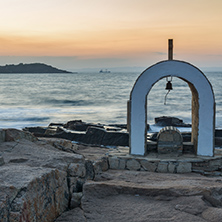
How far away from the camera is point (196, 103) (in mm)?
8625

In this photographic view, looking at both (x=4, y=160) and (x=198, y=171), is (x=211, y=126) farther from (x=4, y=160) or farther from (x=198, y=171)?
(x=4, y=160)

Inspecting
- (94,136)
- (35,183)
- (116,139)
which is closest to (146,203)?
(35,183)

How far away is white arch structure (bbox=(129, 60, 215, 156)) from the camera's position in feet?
27.3

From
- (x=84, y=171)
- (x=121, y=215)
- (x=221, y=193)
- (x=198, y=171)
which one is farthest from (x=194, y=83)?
(x=121, y=215)

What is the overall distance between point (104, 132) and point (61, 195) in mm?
7535

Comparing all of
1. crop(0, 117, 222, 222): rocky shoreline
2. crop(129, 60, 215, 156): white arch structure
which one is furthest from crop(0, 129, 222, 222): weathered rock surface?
crop(129, 60, 215, 156): white arch structure

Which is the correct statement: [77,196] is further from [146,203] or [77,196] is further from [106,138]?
[106,138]

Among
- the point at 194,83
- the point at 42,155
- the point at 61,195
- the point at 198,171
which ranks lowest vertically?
the point at 198,171

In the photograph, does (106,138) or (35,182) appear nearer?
(35,182)

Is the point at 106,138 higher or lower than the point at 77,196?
lower

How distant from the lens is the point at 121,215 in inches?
168

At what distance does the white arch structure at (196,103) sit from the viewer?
8.34 meters

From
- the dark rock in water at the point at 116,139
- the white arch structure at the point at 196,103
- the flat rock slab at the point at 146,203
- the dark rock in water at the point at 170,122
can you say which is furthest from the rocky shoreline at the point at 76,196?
the dark rock in water at the point at 170,122

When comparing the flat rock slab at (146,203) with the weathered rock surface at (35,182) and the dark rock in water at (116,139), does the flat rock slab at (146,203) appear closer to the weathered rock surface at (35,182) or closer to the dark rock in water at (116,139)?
the weathered rock surface at (35,182)
